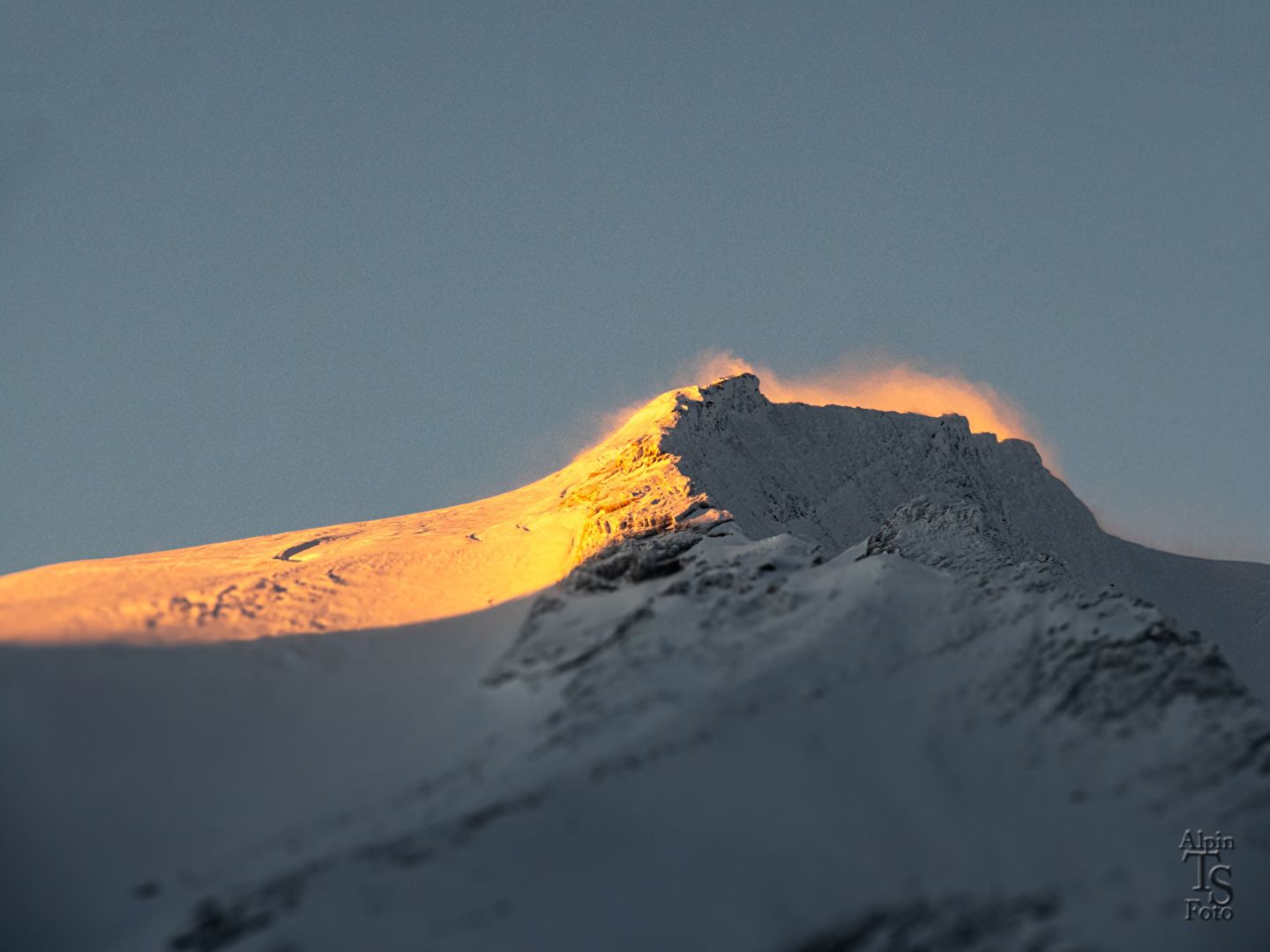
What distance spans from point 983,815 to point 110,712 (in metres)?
19.4

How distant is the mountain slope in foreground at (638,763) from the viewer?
56.0ft

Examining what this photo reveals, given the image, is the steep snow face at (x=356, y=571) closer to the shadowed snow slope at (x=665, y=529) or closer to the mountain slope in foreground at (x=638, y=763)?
the shadowed snow slope at (x=665, y=529)

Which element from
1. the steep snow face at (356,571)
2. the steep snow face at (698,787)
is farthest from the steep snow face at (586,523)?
the steep snow face at (698,787)

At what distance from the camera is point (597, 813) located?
737 inches

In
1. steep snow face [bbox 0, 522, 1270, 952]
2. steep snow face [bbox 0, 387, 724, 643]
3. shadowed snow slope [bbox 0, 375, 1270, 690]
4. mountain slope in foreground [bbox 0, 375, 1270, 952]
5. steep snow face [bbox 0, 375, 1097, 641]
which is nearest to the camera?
steep snow face [bbox 0, 522, 1270, 952]

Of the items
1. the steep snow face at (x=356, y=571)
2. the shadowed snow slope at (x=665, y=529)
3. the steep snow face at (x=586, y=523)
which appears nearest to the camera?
the steep snow face at (x=356, y=571)

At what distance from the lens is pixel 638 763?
1977cm

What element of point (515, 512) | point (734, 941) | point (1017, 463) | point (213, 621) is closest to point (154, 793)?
point (213, 621)

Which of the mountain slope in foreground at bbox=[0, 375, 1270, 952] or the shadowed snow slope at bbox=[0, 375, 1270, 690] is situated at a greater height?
the shadowed snow slope at bbox=[0, 375, 1270, 690]

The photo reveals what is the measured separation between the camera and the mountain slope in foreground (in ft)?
56.0

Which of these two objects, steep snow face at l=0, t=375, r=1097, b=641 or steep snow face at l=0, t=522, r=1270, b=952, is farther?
steep snow face at l=0, t=375, r=1097, b=641

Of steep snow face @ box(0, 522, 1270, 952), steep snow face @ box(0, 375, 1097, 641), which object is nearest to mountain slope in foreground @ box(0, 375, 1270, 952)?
steep snow face @ box(0, 522, 1270, 952)

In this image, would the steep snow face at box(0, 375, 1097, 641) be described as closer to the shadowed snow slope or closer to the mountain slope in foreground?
the shadowed snow slope

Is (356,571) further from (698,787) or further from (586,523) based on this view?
(698,787)
